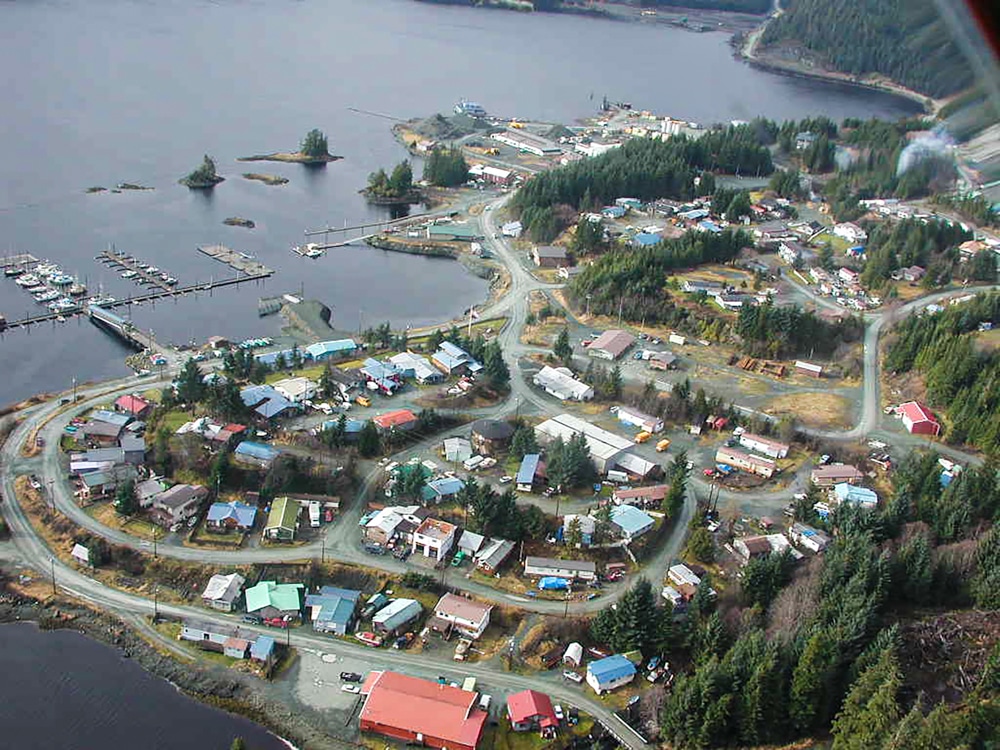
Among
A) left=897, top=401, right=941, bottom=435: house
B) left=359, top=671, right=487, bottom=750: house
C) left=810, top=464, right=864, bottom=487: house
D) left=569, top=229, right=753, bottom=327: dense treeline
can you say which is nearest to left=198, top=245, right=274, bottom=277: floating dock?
left=569, top=229, right=753, bottom=327: dense treeline

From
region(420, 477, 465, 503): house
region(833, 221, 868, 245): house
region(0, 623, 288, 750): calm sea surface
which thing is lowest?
region(0, 623, 288, 750): calm sea surface

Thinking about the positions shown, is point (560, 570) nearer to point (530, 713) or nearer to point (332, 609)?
point (530, 713)

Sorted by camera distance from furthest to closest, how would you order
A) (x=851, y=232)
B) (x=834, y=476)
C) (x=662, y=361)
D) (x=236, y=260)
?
(x=851, y=232) → (x=236, y=260) → (x=662, y=361) → (x=834, y=476)

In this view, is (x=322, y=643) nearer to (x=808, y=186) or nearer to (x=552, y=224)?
(x=552, y=224)

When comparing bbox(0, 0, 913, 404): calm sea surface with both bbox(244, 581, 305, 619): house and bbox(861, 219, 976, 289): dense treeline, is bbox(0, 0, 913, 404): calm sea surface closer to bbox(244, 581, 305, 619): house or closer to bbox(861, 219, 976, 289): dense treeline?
bbox(861, 219, 976, 289): dense treeline

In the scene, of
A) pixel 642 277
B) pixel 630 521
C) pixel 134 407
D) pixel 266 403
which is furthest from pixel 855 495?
pixel 134 407

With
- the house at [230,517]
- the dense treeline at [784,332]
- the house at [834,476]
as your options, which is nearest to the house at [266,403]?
the house at [230,517]
